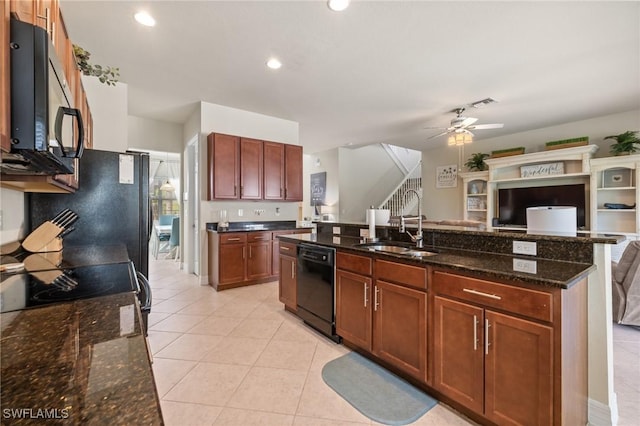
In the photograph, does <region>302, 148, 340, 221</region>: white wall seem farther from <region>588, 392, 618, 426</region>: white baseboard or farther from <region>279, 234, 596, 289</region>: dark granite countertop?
<region>588, 392, 618, 426</region>: white baseboard

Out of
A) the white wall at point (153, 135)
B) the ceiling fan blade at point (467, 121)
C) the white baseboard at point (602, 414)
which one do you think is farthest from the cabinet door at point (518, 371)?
the white wall at point (153, 135)

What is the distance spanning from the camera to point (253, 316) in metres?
3.15

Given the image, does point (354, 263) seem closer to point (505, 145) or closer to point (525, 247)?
point (525, 247)

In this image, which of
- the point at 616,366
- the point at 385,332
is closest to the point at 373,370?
the point at 385,332

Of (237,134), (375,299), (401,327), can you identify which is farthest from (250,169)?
(401,327)

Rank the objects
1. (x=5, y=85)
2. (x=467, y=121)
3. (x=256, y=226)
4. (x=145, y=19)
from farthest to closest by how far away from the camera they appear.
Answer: (x=256, y=226) → (x=467, y=121) → (x=145, y=19) → (x=5, y=85)

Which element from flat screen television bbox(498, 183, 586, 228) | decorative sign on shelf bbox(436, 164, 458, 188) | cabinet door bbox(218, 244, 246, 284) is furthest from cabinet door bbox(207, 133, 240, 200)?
flat screen television bbox(498, 183, 586, 228)

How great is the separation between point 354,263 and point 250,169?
291 centimetres

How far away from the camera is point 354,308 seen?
89.5 inches

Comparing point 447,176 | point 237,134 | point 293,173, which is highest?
point 237,134

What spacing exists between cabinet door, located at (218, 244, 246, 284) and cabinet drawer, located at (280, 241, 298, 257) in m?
1.27

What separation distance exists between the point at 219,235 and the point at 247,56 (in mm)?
2341

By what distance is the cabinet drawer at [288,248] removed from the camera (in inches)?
116

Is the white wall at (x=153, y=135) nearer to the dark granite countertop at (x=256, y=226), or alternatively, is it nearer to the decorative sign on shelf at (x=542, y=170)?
the dark granite countertop at (x=256, y=226)
